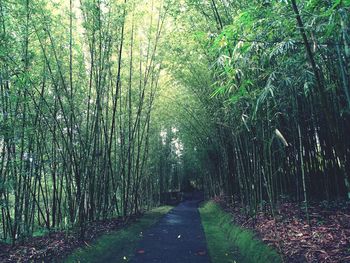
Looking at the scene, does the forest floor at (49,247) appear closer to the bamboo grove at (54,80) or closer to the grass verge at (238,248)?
the bamboo grove at (54,80)

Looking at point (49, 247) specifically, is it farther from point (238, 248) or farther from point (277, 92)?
point (277, 92)

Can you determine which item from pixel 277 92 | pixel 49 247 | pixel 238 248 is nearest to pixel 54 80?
pixel 49 247

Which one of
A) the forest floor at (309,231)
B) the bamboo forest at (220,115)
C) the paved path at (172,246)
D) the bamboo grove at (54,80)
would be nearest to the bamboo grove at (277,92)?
the bamboo forest at (220,115)

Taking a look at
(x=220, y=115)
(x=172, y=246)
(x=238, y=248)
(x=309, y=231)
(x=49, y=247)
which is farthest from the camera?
(x=220, y=115)

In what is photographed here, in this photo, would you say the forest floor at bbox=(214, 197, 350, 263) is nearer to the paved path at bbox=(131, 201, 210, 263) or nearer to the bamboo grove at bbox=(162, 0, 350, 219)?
the bamboo grove at bbox=(162, 0, 350, 219)

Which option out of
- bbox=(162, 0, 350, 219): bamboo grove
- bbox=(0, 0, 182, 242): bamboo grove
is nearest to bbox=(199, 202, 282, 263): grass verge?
bbox=(162, 0, 350, 219): bamboo grove

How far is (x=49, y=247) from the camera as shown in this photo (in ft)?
12.4

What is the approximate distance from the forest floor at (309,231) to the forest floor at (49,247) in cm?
241

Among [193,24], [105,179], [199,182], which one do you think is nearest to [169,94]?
[105,179]

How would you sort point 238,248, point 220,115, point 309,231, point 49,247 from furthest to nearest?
point 220,115
point 238,248
point 49,247
point 309,231

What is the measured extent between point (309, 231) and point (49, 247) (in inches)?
124

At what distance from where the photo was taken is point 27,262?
332 cm

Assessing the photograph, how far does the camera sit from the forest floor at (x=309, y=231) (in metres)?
2.62

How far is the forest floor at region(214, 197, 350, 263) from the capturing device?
2623 mm
